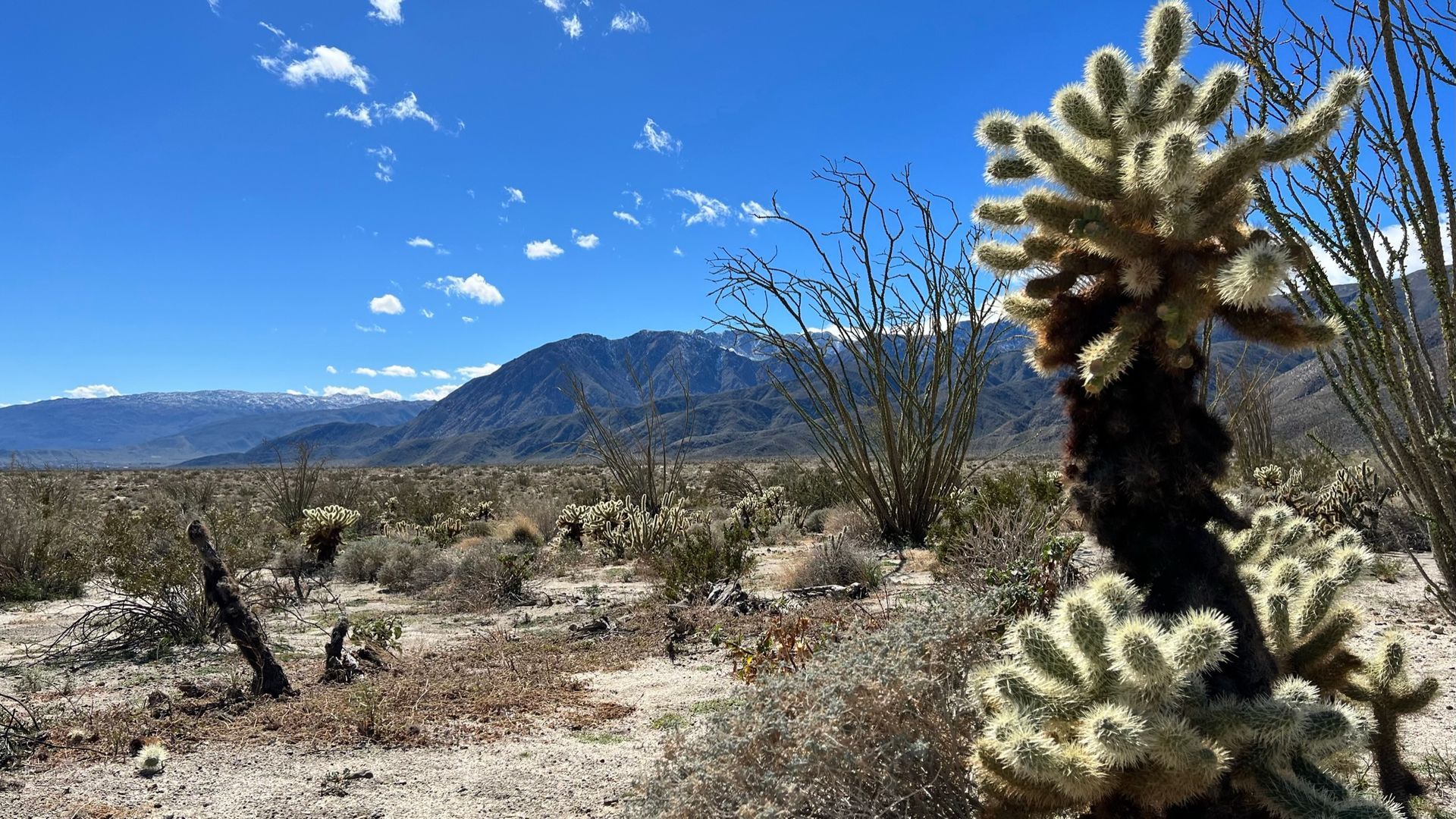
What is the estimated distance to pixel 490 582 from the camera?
9.13m

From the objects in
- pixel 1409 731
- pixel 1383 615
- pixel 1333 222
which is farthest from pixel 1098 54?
pixel 1383 615

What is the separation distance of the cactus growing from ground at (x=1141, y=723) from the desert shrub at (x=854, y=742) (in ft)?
0.90

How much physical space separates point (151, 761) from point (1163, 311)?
486cm

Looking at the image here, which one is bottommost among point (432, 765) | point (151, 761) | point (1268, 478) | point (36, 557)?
point (432, 765)

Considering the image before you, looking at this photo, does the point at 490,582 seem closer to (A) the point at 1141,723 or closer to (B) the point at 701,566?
(B) the point at 701,566

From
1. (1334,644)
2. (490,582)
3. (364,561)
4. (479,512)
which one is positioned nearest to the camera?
(1334,644)

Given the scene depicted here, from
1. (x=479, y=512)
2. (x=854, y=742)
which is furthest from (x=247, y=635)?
(x=479, y=512)

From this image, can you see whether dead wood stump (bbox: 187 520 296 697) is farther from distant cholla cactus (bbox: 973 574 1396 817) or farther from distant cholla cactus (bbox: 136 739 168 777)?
distant cholla cactus (bbox: 973 574 1396 817)

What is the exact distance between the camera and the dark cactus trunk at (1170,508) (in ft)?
7.25

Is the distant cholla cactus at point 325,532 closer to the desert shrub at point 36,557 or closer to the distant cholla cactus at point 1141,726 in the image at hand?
the desert shrub at point 36,557

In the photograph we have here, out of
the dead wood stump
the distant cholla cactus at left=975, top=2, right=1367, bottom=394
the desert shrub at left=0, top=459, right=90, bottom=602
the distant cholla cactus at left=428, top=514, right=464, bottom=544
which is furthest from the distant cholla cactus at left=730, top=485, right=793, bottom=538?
the distant cholla cactus at left=975, top=2, right=1367, bottom=394

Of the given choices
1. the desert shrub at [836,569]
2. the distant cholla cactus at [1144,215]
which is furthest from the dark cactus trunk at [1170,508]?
the desert shrub at [836,569]

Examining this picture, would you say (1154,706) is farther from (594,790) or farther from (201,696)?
(201,696)

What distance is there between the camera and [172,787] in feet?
12.5
